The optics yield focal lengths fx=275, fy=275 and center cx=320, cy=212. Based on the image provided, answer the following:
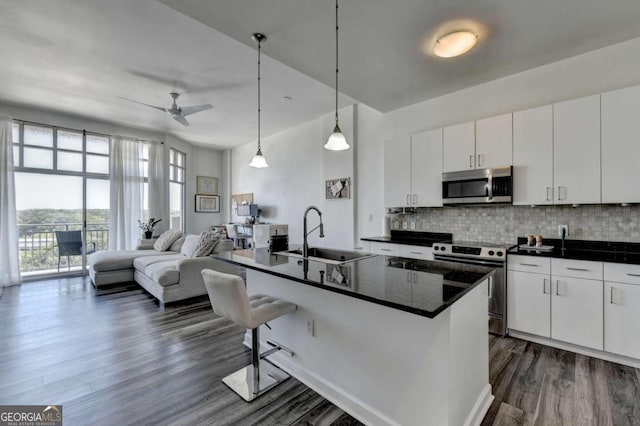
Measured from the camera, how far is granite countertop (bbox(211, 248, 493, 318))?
1.23 metres

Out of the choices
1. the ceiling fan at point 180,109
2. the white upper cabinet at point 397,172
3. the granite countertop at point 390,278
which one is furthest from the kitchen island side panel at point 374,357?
the ceiling fan at point 180,109

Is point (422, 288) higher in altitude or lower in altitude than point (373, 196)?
lower

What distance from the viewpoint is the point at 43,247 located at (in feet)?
17.7

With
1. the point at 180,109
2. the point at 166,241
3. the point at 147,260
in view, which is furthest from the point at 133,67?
the point at 166,241

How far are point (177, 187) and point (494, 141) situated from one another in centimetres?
722

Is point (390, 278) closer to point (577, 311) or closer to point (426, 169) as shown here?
point (577, 311)

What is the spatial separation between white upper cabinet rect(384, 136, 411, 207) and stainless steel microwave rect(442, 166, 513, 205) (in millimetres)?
531

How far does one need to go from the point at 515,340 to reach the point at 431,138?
2.46 meters

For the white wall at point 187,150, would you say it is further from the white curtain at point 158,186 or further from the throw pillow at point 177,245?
the throw pillow at point 177,245

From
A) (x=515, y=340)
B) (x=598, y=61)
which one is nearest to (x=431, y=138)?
(x=598, y=61)

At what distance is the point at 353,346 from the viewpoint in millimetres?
1751

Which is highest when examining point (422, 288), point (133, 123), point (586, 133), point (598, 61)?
point (133, 123)

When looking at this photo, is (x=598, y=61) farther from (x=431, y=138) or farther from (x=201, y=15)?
(x=201, y=15)

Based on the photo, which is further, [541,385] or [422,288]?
[541,385]
